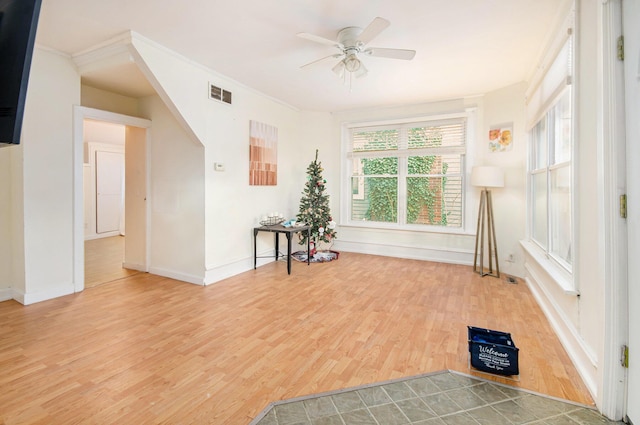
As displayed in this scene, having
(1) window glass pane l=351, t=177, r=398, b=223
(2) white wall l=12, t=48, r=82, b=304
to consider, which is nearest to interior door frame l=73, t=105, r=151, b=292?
(2) white wall l=12, t=48, r=82, b=304

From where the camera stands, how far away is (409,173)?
5336mm

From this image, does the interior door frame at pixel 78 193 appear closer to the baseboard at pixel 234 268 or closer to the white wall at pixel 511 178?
the baseboard at pixel 234 268

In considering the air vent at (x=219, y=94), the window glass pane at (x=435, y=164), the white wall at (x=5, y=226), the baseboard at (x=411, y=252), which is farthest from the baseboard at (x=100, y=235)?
the window glass pane at (x=435, y=164)

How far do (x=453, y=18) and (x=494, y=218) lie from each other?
2946 mm

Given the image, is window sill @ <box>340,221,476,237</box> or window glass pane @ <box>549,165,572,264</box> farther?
window sill @ <box>340,221,476,237</box>

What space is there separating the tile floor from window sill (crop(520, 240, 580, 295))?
0.80m

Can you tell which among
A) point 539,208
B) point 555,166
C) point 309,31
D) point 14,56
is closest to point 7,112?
point 14,56

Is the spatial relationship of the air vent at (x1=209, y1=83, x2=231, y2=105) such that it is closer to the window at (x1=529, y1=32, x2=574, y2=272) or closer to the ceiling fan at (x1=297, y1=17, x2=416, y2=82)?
the ceiling fan at (x1=297, y1=17, x2=416, y2=82)

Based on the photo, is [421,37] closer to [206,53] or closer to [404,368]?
[206,53]

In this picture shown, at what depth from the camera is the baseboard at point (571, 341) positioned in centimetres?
182

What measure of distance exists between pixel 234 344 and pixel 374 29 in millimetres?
2720

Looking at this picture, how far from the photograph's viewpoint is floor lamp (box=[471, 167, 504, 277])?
414cm

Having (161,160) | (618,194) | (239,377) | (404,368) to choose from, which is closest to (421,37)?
(618,194)

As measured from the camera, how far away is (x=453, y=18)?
260 cm
